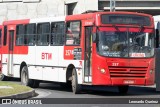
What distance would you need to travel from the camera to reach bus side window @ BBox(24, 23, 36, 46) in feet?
81.6

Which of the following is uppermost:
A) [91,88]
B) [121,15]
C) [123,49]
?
[121,15]

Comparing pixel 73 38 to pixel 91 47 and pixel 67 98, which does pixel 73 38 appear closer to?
pixel 91 47

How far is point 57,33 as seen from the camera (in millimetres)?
22625

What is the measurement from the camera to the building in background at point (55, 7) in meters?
58.9

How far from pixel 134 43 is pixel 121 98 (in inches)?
90.1

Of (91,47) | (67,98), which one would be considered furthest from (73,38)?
(67,98)

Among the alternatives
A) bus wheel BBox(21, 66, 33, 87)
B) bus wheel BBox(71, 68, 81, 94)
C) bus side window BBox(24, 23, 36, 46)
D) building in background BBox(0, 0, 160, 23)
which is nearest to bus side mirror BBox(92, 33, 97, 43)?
bus wheel BBox(71, 68, 81, 94)

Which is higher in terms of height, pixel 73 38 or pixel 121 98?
pixel 73 38

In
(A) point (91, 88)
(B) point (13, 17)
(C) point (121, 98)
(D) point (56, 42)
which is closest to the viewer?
(C) point (121, 98)

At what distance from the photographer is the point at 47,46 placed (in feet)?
77.0

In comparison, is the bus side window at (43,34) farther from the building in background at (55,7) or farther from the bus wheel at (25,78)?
the building in background at (55,7)

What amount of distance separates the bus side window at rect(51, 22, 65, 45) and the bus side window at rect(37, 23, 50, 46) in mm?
443

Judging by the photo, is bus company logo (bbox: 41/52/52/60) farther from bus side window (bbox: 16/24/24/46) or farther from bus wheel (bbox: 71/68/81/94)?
bus side window (bbox: 16/24/24/46)

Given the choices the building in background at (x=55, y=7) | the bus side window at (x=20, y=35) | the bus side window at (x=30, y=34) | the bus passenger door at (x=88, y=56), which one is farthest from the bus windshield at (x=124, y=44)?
the building in background at (x=55, y=7)
